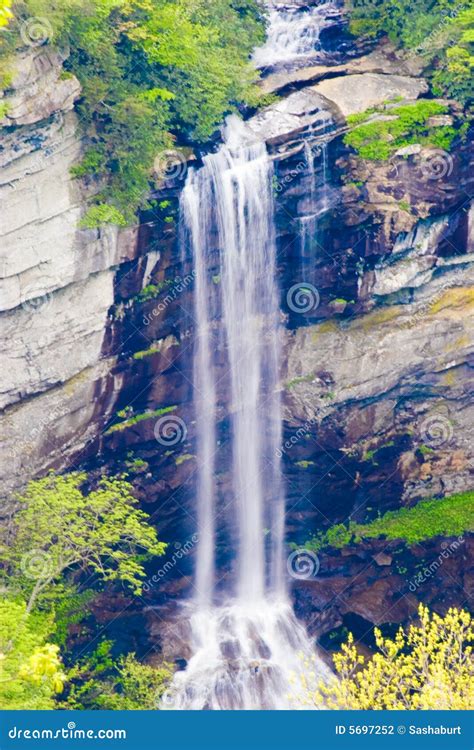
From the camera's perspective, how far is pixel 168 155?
28.3m

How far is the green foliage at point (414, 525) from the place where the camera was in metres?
31.6

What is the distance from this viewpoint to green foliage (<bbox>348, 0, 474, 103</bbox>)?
30547 mm

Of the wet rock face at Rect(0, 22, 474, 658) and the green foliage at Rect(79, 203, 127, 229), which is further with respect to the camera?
the wet rock face at Rect(0, 22, 474, 658)

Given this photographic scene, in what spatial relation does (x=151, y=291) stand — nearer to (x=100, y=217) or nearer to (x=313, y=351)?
(x=100, y=217)

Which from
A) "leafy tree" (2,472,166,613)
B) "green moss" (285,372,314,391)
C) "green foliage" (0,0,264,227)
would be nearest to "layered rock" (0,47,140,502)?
"green foliage" (0,0,264,227)

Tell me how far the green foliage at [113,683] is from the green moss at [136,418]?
509 cm

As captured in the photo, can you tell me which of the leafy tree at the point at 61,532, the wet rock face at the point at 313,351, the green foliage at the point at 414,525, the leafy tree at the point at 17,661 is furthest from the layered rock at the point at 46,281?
the green foliage at the point at 414,525

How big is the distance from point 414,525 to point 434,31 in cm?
1306

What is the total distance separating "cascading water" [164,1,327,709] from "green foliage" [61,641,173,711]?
→ 431 millimetres

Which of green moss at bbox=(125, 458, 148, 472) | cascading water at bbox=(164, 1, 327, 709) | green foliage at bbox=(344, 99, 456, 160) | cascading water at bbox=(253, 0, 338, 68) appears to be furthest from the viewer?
cascading water at bbox=(253, 0, 338, 68)

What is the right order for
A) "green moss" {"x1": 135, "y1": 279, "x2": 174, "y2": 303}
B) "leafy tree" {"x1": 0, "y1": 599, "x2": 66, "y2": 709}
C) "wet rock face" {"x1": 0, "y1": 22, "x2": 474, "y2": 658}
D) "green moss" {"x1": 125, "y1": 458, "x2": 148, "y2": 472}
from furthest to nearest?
1. "green moss" {"x1": 125, "y1": 458, "x2": 148, "y2": 472}
2. "green moss" {"x1": 135, "y1": 279, "x2": 174, "y2": 303}
3. "wet rock face" {"x1": 0, "y1": 22, "x2": 474, "y2": 658}
4. "leafy tree" {"x1": 0, "y1": 599, "x2": 66, "y2": 709}

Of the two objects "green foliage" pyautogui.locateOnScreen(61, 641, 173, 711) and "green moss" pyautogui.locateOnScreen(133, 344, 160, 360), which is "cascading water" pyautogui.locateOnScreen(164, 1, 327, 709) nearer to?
"green foliage" pyautogui.locateOnScreen(61, 641, 173, 711)

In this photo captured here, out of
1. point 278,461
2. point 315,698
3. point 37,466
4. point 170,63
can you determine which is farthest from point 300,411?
point 315,698

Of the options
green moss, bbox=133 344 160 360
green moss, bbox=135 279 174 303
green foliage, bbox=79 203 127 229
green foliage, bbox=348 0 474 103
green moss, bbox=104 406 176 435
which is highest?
green foliage, bbox=348 0 474 103
